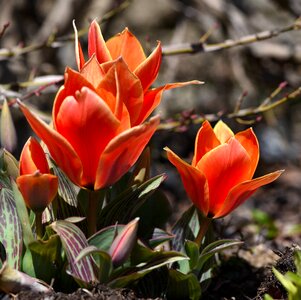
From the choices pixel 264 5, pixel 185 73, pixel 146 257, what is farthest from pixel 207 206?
pixel 264 5

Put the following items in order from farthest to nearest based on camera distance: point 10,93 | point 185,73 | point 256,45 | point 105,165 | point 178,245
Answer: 1. point 185,73
2. point 256,45
3. point 10,93
4. point 178,245
5. point 105,165

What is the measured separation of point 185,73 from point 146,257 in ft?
12.8

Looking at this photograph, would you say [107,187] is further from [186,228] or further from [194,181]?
[186,228]

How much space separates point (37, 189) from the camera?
1404 mm

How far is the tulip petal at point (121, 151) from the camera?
1.33 m

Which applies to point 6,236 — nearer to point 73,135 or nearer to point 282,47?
point 73,135

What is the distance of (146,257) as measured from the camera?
1.50 m

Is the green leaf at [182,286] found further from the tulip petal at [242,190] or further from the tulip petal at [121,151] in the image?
the tulip petal at [121,151]

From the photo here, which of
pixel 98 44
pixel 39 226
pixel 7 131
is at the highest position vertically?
pixel 98 44

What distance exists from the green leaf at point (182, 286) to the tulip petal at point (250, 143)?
290 millimetres

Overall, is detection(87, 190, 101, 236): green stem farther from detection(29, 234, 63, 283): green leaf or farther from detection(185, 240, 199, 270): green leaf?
detection(185, 240, 199, 270): green leaf

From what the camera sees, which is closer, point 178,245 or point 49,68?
point 178,245

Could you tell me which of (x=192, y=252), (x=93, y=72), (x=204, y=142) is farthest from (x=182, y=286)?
(x=93, y=72)

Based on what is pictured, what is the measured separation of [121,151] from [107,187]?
0.16 m
